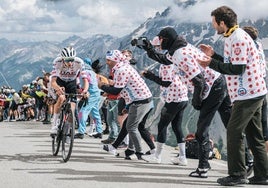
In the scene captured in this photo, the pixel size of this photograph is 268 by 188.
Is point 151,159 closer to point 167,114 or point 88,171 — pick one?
point 167,114

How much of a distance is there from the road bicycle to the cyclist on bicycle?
0.33 feet

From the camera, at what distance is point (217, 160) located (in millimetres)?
10305

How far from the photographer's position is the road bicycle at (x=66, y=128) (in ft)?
27.2

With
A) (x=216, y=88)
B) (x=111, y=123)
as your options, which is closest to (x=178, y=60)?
(x=216, y=88)

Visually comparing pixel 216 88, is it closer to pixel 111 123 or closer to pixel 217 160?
pixel 217 160

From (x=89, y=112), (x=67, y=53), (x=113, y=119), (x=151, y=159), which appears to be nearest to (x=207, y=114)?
(x=151, y=159)

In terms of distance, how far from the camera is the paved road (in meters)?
6.56

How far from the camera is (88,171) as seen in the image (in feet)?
25.0

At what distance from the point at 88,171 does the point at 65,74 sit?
2.09m

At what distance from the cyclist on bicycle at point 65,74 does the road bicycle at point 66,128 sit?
10cm

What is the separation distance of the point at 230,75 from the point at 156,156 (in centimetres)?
321

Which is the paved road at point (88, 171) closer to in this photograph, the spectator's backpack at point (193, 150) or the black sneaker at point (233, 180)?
the black sneaker at point (233, 180)

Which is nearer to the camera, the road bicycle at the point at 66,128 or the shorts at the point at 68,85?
the road bicycle at the point at 66,128

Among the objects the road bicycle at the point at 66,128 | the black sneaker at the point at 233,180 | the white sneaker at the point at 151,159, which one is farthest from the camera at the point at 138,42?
the black sneaker at the point at 233,180
